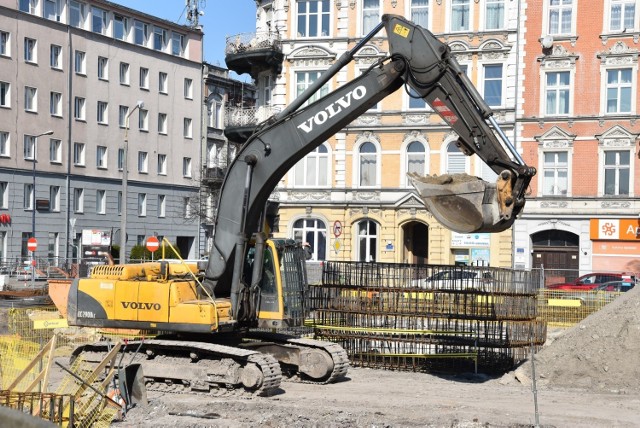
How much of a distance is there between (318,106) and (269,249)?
8.10 feet

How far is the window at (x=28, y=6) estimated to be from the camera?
47.9 meters

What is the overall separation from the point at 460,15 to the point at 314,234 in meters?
10.9

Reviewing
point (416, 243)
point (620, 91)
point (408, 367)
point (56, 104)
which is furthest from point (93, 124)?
point (408, 367)

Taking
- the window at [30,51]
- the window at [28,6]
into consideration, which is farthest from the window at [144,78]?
the window at [28,6]

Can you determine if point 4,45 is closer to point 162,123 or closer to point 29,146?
point 29,146

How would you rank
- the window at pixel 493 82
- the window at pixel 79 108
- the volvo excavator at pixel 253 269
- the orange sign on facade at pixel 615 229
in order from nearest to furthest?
the volvo excavator at pixel 253 269 → the orange sign on facade at pixel 615 229 → the window at pixel 493 82 → the window at pixel 79 108

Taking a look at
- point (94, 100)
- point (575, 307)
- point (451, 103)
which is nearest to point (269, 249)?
point (451, 103)

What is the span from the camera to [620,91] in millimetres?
36594

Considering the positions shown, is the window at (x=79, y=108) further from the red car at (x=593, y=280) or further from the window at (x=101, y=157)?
the red car at (x=593, y=280)

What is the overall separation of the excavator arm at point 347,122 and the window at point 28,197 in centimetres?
3520

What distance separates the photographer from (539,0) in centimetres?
3775

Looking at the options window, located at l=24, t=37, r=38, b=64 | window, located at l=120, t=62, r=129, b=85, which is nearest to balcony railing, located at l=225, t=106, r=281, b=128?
window, located at l=24, t=37, r=38, b=64

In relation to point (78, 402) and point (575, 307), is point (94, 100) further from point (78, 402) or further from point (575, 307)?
point (78, 402)

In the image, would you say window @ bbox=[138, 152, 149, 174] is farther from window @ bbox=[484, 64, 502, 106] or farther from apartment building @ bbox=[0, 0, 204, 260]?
window @ bbox=[484, 64, 502, 106]
